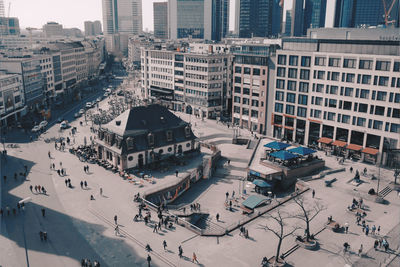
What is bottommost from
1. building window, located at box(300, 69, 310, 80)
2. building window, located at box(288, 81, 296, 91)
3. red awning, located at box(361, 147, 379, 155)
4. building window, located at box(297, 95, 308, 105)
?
red awning, located at box(361, 147, 379, 155)

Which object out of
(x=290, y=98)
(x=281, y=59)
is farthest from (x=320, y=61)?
(x=290, y=98)

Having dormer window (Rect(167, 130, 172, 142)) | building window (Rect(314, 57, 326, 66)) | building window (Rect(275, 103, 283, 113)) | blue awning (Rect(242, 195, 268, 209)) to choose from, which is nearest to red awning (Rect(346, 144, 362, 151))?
building window (Rect(314, 57, 326, 66))

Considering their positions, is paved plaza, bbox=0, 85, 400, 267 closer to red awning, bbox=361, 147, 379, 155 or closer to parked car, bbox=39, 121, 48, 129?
red awning, bbox=361, 147, 379, 155

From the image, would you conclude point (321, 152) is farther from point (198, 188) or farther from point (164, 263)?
point (164, 263)

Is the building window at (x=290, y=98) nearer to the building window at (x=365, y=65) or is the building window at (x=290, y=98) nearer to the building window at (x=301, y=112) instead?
the building window at (x=301, y=112)

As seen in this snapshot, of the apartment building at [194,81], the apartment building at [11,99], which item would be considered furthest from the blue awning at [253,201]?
the apartment building at [11,99]
